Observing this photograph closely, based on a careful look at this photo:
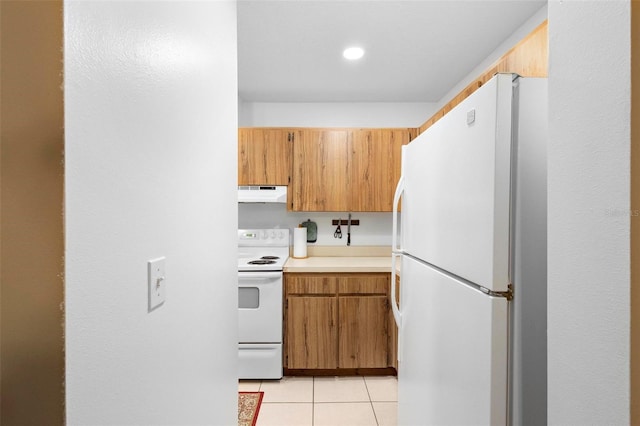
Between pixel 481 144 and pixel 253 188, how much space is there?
2.23 meters

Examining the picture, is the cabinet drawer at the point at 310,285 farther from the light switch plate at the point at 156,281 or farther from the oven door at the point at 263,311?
the light switch plate at the point at 156,281

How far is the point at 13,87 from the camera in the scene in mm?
398

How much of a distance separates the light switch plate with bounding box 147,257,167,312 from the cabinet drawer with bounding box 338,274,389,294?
1.98 meters

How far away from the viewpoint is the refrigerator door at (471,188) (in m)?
0.89

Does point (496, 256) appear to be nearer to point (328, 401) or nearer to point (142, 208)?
point (142, 208)

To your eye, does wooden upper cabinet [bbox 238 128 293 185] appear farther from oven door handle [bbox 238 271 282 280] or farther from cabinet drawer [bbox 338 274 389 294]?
cabinet drawer [bbox 338 274 389 294]

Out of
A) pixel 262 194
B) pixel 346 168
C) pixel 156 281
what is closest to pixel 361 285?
pixel 346 168

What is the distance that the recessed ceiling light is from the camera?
2.22 metres

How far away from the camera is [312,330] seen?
2592 mm

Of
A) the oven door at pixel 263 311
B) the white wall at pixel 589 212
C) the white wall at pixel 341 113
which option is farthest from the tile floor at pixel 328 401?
the white wall at pixel 341 113

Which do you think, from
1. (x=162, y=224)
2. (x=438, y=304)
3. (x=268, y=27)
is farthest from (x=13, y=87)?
(x=268, y=27)

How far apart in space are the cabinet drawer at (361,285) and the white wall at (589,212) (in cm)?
190

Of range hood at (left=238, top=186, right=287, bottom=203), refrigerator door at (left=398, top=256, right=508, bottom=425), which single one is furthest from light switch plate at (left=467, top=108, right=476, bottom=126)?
range hood at (left=238, top=186, right=287, bottom=203)

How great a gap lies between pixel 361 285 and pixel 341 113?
1729 millimetres
